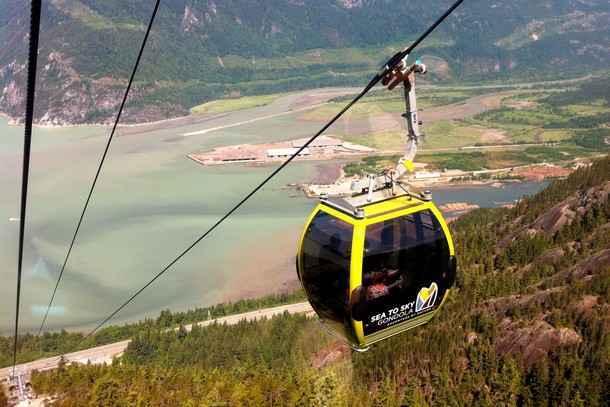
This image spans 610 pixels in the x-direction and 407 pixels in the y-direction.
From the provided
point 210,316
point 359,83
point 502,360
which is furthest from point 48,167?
point 359,83

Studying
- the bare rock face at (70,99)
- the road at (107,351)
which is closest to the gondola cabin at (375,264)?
the road at (107,351)

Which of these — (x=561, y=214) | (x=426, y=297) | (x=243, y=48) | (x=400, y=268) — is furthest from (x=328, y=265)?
(x=243, y=48)

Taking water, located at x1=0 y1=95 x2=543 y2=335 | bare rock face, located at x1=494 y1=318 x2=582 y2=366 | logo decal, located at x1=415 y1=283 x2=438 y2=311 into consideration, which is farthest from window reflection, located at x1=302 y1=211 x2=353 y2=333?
water, located at x1=0 y1=95 x2=543 y2=335

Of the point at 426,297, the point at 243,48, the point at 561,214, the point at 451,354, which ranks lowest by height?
the point at 451,354

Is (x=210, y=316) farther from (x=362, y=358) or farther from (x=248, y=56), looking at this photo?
(x=248, y=56)

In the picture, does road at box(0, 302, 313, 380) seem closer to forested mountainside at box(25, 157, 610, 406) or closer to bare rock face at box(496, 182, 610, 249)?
forested mountainside at box(25, 157, 610, 406)

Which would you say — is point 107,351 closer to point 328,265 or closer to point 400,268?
point 328,265
